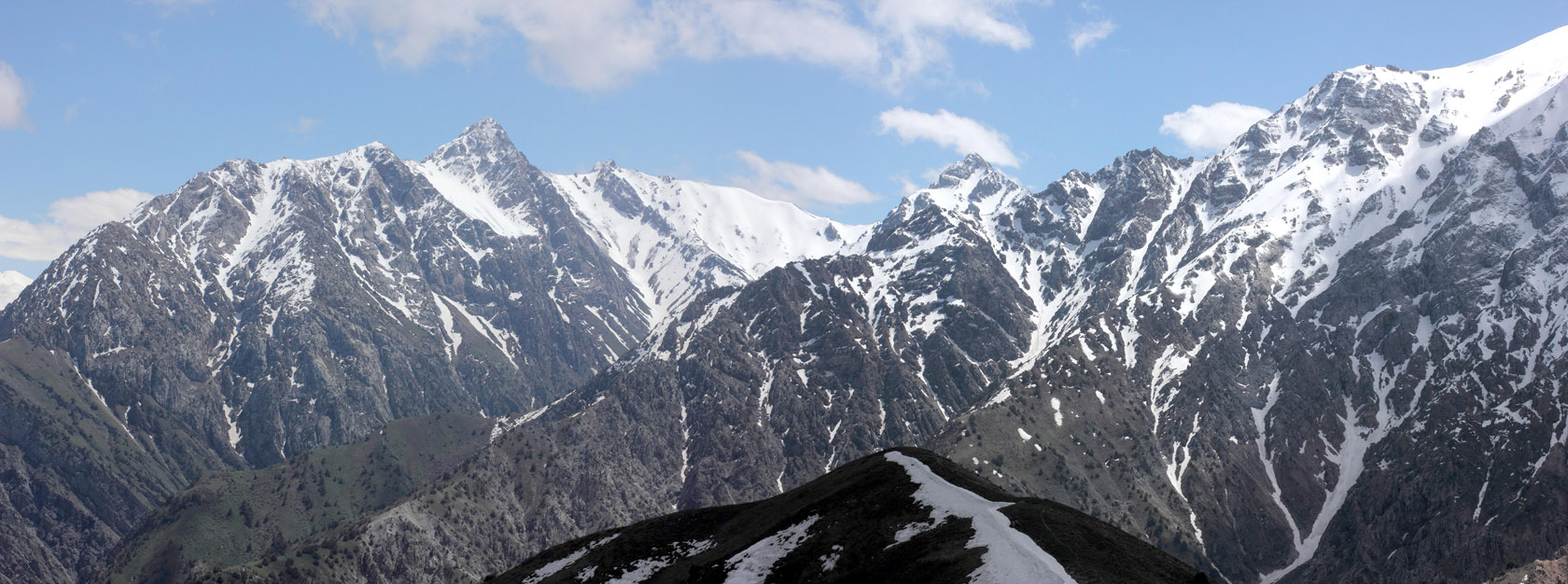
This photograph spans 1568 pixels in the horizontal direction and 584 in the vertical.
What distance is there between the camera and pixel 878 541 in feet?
457

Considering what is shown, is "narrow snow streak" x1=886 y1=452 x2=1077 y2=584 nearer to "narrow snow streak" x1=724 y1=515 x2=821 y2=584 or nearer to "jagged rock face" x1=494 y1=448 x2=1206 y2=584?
"jagged rock face" x1=494 y1=448 x2=1206 y2=584

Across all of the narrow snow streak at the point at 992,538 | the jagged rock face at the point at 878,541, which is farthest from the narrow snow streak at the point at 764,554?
the narrow snow streak at the point at 992,538

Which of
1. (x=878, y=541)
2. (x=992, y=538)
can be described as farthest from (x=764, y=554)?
(x=992, y=538)

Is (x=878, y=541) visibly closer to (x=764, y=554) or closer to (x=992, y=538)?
(x=764, y=554)

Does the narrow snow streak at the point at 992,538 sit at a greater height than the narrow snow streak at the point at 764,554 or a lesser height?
lesser

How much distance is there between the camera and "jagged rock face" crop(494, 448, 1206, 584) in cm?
11688

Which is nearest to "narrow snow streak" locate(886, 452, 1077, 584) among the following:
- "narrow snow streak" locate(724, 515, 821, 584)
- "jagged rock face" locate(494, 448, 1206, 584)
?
"jagged rock face" locate(494, 448, 1206, 584)

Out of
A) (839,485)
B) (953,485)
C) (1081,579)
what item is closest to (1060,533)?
(1081,579)

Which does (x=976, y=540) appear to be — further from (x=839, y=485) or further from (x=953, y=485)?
(x=839, y=485)

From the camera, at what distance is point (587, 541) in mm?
191250

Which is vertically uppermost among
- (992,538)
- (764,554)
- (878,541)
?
(764,554)

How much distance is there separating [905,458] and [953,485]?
1959 centimetres

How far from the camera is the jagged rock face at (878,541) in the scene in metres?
117

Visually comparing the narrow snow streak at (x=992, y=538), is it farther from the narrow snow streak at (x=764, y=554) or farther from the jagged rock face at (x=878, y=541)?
the narrow snow streak at (x=764, y=554)
